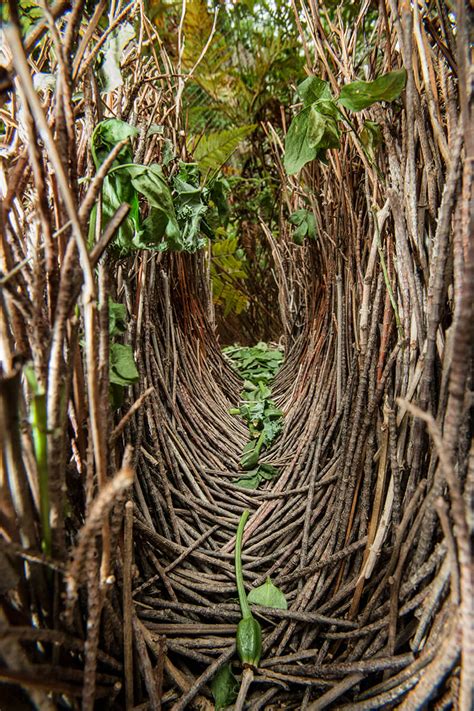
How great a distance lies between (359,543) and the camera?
1.68ft

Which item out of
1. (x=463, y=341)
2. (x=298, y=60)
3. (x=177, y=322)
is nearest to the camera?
(x=463, y=341)

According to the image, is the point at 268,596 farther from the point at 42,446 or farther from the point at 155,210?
the point at 155,210

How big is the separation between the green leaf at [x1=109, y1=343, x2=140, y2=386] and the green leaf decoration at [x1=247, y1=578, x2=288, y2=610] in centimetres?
36

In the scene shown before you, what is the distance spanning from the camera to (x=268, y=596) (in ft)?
1.83

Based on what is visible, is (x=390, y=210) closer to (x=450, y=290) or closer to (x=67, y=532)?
(x=450, y=290)

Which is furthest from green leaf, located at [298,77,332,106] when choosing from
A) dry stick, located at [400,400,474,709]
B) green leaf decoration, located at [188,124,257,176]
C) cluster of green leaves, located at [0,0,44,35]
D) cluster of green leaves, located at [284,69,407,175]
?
green leaf decoration, located at [188,124,257,176]

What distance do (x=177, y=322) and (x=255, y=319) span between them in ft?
3.85

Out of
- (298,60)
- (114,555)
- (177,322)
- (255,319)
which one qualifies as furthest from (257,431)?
(298,60)

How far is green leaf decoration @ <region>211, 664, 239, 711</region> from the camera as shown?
459 mm

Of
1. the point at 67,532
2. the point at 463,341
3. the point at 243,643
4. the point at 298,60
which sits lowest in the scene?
the point at 243,643

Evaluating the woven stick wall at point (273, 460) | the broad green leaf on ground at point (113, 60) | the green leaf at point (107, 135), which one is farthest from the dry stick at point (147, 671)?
the broad green leaf on ground at point (113, 60)

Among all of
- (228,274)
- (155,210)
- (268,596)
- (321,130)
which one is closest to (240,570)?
(268,596)

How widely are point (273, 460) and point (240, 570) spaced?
261 mm

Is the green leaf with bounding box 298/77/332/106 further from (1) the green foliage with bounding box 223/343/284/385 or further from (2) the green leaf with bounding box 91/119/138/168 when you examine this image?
(1) the green foliage with bounding box 223/343/284/385
